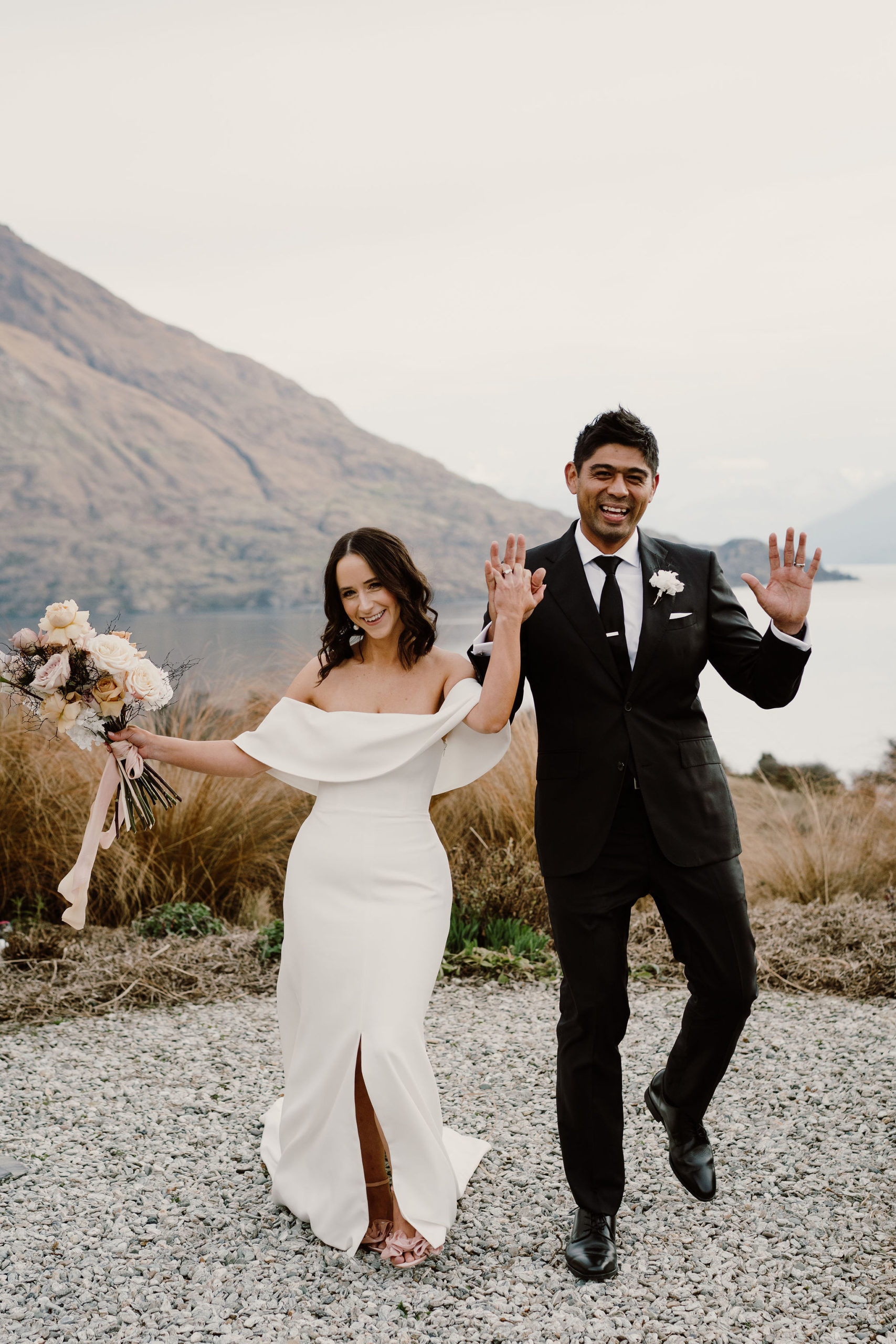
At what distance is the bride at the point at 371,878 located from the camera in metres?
2.72

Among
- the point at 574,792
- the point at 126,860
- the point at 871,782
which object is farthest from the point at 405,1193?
the point at 871,782

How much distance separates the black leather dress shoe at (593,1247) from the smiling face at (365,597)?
171cm

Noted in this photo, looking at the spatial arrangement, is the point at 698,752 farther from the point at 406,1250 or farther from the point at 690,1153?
the point at 406,1250

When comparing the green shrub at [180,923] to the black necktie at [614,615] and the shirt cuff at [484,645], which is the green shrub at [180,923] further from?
the black necktie at [614,615]

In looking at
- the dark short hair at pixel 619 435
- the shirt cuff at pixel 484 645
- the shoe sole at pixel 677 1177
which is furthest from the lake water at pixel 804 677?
the shoe sole at pixel 677 1177

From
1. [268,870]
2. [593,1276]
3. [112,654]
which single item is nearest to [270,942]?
[268,870]

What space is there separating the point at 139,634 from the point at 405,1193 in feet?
104

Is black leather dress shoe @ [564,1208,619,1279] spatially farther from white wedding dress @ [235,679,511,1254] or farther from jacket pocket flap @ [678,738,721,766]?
jacket pocket flap @ [678,738,721,766]

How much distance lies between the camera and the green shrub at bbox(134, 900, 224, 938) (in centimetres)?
562

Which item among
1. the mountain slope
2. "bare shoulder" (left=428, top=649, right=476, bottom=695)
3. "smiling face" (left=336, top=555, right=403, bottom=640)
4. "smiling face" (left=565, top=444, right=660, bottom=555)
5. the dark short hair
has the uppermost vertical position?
the mountain slope

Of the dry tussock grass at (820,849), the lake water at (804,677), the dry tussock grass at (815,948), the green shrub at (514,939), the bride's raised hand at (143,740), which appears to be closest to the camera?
the bride's raised hand at (143,740)

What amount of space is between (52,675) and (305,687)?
72cm

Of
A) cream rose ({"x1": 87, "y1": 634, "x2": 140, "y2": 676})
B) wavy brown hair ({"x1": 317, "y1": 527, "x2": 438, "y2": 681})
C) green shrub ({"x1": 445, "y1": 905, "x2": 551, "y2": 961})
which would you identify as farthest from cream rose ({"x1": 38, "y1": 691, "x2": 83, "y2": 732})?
green shrub ({"x1": 445, "y1": 905, "x2": 551, "y2": 961})

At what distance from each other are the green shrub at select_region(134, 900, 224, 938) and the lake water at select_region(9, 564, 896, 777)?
146 cm
